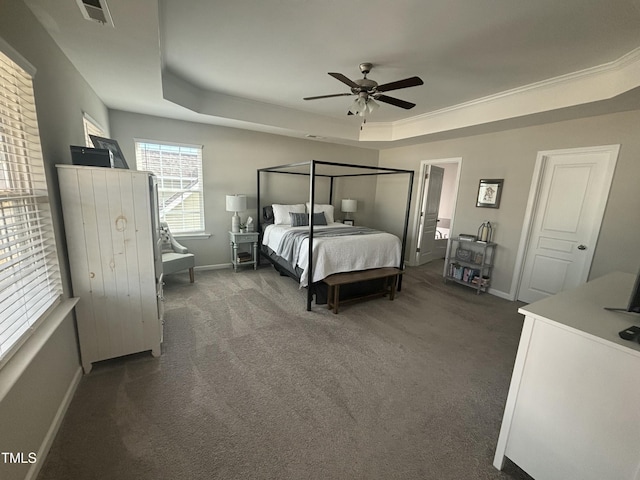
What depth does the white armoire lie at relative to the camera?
6.00ft

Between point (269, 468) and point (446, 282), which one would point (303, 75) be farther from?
point (446, 282)

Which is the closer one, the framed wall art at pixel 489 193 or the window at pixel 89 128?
the window at pixel 89 128

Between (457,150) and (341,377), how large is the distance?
4211mm

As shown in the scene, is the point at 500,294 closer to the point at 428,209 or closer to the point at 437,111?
the point at 428,209

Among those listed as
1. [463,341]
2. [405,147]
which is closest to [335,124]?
[405,147]

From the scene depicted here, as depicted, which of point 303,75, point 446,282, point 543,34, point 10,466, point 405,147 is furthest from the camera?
point 405,147

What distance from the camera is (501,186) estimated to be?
12.9 feet

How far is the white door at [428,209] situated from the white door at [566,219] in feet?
5.73

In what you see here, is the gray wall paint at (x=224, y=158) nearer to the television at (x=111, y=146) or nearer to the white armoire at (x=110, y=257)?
the television at (x=111, y=146)

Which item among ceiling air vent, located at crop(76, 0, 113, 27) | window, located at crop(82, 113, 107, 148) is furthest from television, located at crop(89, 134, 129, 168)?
ceiling air vent, located at crop(76, 0, 113, 27)

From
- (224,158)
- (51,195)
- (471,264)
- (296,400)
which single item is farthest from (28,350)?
(471,264)

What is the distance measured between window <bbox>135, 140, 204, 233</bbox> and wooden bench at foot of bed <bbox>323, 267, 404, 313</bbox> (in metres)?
2.61

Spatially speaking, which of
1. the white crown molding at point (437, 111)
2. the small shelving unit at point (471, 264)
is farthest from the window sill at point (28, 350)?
the small shelving unit at point (471, 264)

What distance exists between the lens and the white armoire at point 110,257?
6.00 feet
